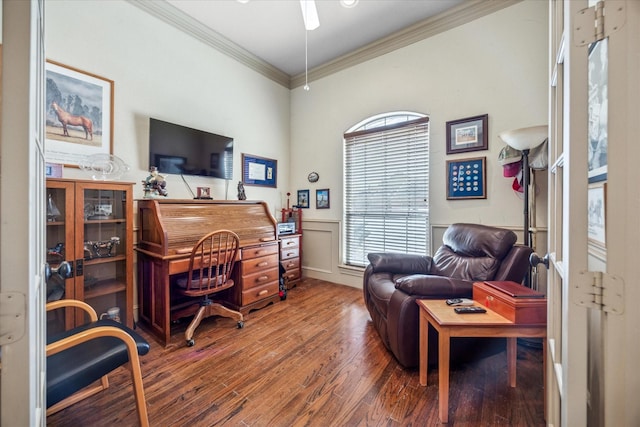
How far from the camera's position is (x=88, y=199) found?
6.57ft

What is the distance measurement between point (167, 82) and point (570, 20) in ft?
10.6

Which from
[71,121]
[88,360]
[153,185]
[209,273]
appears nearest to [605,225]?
[88,360]

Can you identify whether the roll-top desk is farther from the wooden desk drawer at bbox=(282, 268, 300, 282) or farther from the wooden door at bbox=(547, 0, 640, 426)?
the wooden door at bbox=(547, 0, 640, 426)

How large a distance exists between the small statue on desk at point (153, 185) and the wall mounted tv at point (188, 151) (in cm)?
24

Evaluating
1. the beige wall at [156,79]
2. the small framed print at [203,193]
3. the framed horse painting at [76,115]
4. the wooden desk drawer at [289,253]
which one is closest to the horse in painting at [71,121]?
the framed horse painting at [76,115]

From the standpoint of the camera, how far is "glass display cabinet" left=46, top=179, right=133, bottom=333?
1858mm

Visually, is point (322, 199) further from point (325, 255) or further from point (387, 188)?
point (387, 188)

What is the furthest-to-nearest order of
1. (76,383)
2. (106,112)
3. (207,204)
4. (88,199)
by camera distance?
(207,204), (106,112), (88,199), (76,383)

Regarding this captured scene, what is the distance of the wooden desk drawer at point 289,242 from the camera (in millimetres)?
3365

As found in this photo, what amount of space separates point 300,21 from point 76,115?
2.41 m

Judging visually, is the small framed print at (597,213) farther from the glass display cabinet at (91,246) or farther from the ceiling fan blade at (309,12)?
the glass display cabinet at (91,246)

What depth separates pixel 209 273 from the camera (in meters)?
2.14
